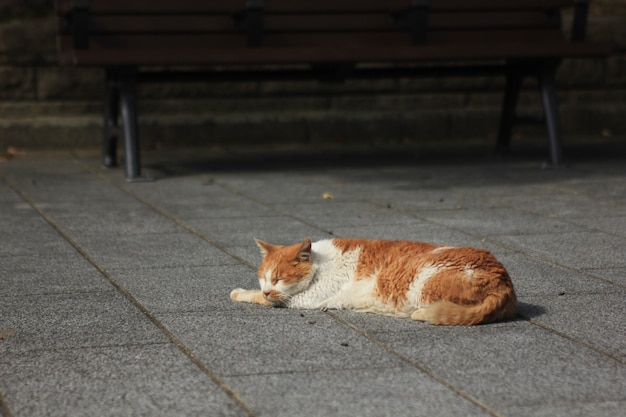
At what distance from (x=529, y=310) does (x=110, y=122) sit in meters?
5.24

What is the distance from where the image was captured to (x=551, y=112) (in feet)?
27.5

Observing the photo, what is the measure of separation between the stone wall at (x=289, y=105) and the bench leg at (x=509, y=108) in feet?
3.73

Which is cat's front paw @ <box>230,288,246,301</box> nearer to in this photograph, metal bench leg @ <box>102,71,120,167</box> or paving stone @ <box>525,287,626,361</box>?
paving stone @ <box>525,287,626,361</box>

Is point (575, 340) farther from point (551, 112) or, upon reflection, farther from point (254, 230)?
point (551, 112)

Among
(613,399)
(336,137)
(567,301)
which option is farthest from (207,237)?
(336,137)

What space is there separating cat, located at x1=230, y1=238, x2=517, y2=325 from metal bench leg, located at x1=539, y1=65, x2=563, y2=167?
4.67 metres

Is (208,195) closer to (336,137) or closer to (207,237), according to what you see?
(207,237)

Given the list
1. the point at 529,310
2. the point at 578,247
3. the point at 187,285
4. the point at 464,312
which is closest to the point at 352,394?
the point at 464,312

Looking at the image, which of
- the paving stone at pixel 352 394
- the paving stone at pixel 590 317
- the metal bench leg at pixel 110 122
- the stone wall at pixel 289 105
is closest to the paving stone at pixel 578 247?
the paving stone at pixel 590 317

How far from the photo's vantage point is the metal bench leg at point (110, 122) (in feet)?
27.3

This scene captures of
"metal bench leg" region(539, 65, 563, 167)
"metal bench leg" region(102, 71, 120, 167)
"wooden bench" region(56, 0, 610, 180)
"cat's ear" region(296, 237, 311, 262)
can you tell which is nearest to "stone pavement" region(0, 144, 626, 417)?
"cat's ear" region(296, 237, 311, 262)

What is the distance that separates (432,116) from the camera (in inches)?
412

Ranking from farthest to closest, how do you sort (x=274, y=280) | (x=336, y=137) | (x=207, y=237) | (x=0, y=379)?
(x=336, y=137) → (x=207, y=237) → (x=274, y=280) → (x=0, y=379)

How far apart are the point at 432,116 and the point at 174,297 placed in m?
6.64
